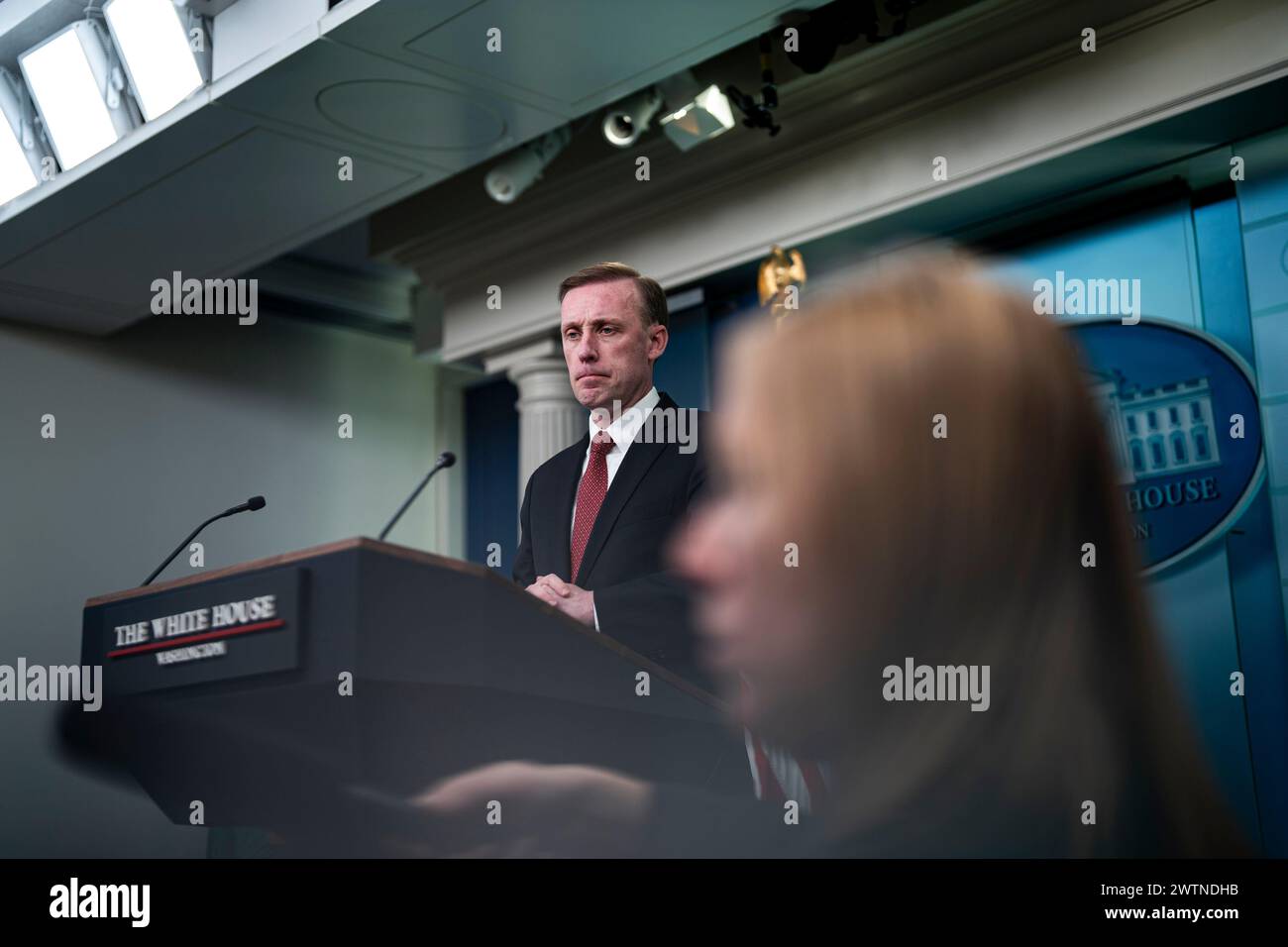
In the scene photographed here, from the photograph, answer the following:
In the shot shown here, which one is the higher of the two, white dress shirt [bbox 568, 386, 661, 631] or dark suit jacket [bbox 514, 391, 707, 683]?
white dress shirt [bbox 568, 386, 661, 631]

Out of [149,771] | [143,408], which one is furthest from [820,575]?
[143,408]

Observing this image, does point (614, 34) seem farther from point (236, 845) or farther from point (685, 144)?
point (236, 845)

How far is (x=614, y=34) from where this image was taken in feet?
10.8

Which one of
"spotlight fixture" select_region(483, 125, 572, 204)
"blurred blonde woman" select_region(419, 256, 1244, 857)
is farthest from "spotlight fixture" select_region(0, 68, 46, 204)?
"blurred blonde woman" select_region(419, 256, 1244, 857)

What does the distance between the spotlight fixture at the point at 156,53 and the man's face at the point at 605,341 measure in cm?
239

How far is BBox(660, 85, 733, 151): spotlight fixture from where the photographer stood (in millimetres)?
3777

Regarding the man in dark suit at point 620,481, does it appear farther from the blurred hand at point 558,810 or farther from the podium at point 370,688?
the blurred hand at point 558,810

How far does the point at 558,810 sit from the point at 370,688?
0.64ft

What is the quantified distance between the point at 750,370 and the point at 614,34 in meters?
2.80

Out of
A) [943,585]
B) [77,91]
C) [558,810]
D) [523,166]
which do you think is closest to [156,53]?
[77,91]

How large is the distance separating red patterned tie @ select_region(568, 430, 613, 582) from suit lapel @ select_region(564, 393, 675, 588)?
0.05 feet

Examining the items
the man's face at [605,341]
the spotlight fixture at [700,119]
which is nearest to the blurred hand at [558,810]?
the man's face at [605,341]

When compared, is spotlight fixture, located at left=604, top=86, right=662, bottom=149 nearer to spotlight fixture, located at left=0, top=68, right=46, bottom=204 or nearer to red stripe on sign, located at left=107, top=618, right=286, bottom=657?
spotlight fixture, located at left=0, top=68, right=46, bottom=204
